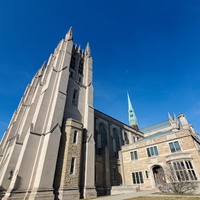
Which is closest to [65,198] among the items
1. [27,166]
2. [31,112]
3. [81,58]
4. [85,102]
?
[27,166]

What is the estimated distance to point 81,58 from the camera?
3334 cm

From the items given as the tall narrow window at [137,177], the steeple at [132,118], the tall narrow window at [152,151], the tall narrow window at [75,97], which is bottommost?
the tall narrow window at [137,177]

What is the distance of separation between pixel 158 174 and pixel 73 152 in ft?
50.1

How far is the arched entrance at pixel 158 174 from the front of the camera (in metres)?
21.9

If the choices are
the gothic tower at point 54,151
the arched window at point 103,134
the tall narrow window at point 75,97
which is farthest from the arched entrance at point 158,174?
the tall narrow window at point 75,97

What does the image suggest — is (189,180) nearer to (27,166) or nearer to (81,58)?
(27,166)

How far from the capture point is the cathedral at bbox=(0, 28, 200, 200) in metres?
14.5

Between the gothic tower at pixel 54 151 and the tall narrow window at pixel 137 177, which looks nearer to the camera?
the gothic tower at pixel 54 151

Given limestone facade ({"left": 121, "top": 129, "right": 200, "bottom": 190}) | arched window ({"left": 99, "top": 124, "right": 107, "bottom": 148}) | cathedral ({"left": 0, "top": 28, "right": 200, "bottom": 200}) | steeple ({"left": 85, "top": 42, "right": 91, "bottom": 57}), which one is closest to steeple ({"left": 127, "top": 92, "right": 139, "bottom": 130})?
cathedral ({"left": 0, "top": 28, "right": 200, "bottom": 200})

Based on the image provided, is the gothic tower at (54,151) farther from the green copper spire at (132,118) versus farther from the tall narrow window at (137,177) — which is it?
the green copper spire at (132,118)

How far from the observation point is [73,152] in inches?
685

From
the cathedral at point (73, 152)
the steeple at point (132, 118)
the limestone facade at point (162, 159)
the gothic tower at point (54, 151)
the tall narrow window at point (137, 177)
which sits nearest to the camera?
the gothic tower at point (54, 151)

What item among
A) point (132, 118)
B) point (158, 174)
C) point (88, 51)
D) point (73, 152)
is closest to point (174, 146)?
point (158, 174)

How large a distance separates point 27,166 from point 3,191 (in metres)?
3.42
